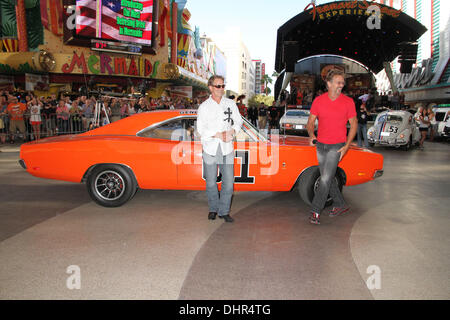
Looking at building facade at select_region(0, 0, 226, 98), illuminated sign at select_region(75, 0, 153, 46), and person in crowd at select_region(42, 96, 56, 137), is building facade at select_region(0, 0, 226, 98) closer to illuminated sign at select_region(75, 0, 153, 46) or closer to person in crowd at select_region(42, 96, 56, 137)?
illuminated sign at select_region(75, 0, 153, 46)

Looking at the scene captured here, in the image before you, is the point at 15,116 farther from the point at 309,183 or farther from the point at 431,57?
the point at 431,57

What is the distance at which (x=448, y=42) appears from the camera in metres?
25.8

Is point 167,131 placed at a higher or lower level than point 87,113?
lower

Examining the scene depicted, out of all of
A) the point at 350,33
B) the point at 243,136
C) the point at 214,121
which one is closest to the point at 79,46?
the point at 350,33

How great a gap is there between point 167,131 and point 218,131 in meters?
1.12

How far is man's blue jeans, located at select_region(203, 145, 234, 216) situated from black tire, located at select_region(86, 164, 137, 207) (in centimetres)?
116

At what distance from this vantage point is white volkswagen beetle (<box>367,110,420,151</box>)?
1268cm

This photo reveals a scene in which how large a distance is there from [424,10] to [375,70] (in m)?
5.82

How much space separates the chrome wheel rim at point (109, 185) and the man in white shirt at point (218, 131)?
4.32ft

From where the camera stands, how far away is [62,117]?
13414 millimetres

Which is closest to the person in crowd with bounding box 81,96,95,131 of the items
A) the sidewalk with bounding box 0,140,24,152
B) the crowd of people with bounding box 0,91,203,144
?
the crowd of people with bounding box 0,91,203,144

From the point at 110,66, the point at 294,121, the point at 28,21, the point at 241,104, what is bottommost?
the point at 294,121
